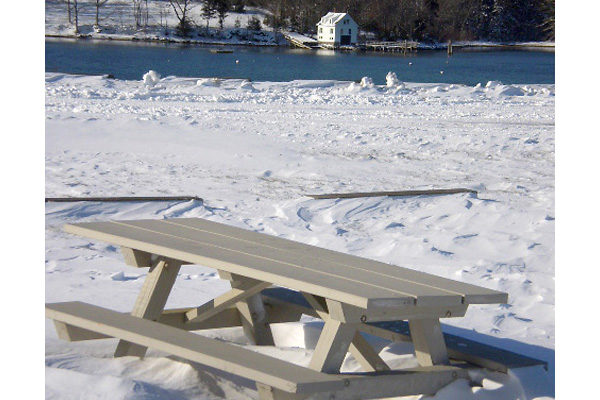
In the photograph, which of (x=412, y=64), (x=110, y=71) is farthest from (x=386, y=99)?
(x=412, y=64)

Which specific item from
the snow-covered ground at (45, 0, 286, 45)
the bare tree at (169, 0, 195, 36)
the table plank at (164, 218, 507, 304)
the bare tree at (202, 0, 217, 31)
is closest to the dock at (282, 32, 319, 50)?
the snow-covered ground at (45, 0, 286, 45)

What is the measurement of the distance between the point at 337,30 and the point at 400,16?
19.8 feet

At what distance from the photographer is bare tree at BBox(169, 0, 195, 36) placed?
75.4 meters

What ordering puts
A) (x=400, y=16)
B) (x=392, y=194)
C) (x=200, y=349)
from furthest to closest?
(x=400, y=16) → (x=392, y=194) → (x=200, y=349)

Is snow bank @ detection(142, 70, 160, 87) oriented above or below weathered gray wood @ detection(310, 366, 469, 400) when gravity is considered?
above

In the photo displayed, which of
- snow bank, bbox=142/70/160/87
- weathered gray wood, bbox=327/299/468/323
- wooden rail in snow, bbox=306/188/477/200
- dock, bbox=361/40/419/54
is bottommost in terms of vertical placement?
wooden rail in snow, bbox=306/188/477/200

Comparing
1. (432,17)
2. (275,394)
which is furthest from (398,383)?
(432,17)

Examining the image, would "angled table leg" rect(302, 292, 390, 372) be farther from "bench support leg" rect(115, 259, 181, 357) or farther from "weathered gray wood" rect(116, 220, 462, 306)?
"bench support leg" rect(115, 259, 181, 357)

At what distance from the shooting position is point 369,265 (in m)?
3.63

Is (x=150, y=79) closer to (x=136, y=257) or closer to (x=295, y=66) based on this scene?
(x=136, y=257)

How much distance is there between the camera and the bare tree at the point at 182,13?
75438 millimetres

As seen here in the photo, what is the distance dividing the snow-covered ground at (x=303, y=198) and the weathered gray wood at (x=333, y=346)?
54 centimetres

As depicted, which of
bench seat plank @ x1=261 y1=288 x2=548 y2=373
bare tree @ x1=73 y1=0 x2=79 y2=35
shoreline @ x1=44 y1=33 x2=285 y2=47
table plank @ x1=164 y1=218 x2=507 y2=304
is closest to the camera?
table plank @ x1=164 y1=218 x2=507 y2=304
